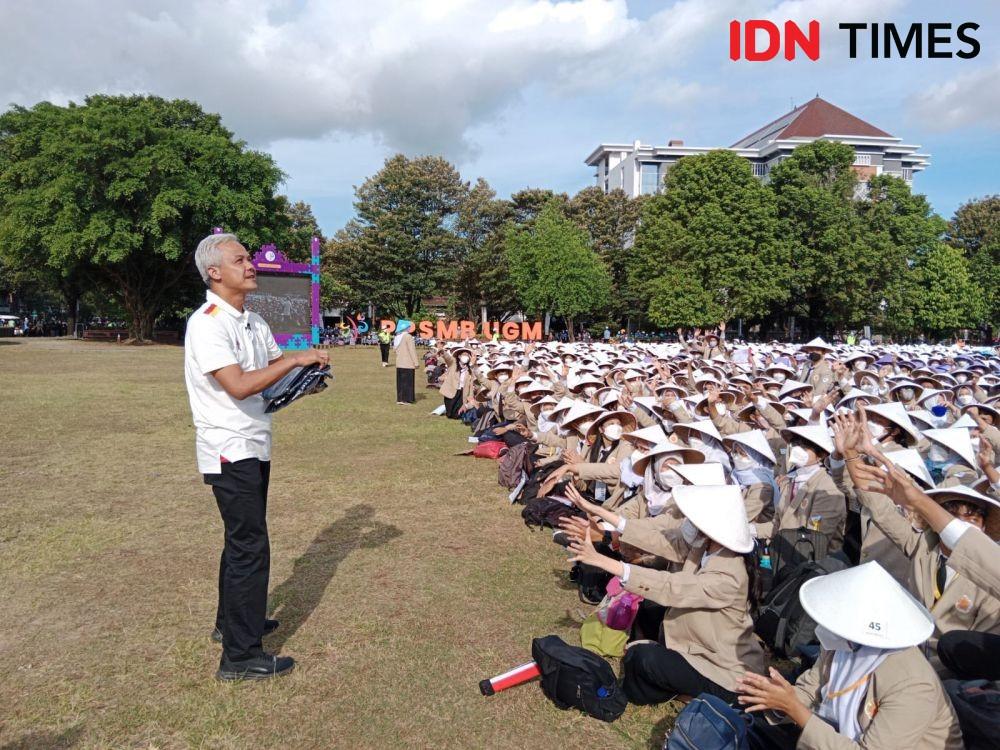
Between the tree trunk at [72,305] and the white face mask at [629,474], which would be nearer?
the white face mask at [629,474]

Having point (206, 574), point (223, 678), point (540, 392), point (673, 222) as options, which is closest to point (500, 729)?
point (223, 678)

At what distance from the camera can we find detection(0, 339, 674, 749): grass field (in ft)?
12.1

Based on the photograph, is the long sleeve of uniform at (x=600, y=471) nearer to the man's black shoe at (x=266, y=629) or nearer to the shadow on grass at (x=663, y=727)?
the shadow on grass at (x=663, y=727)

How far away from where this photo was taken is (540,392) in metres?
10.2

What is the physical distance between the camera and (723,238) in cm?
3897

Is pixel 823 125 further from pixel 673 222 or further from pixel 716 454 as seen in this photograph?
pixel 716 454

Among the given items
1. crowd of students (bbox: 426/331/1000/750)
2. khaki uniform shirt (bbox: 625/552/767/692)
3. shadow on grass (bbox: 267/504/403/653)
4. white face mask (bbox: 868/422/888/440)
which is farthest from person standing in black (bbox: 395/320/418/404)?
khaki uniform shirt (bbox: 625/552/767/692)

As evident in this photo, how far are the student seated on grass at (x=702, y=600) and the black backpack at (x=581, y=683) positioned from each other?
135 mm

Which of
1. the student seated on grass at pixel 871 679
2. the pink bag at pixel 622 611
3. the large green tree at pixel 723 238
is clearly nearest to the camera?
the student seated on grass at pixel 871 679

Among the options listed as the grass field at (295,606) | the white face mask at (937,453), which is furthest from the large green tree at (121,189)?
the white face mask at (937,453)

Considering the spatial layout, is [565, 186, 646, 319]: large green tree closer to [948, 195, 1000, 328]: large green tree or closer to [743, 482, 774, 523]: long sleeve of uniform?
[948, 195, 1000, 328]: large green tree

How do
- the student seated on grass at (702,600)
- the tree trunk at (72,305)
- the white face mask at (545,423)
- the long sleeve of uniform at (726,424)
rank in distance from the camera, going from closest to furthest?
the student seated on grass at (702,600) → the long sleeve of uniform at (726,424) → the white face mask at (545,423) → the tree trunk at (72,305)

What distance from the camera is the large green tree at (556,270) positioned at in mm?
46031

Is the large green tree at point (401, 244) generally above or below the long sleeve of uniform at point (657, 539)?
above
